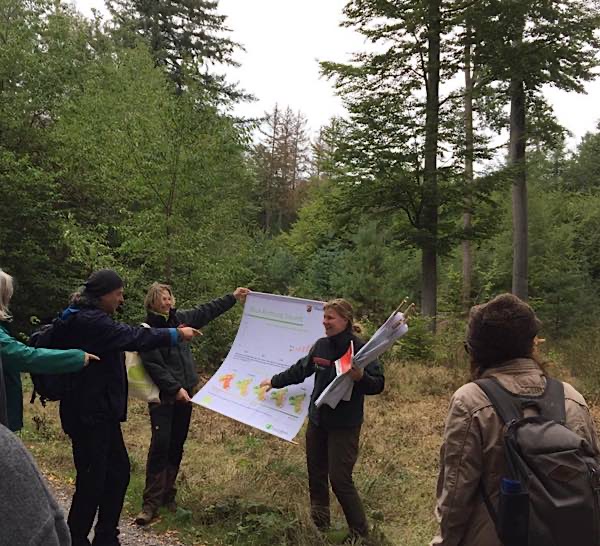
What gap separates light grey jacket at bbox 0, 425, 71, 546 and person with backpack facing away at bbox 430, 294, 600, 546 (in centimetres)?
156

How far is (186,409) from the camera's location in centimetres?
538

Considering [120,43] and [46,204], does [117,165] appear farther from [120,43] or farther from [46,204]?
[120,43]

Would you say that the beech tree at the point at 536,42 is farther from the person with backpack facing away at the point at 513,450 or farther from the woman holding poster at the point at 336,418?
the person with backpack facing away at the point at 513,450

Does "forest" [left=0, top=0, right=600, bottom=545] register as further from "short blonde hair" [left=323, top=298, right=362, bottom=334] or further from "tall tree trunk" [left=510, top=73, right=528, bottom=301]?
"short blonde hair" [left=323, top=298, right=362, bottom=334]

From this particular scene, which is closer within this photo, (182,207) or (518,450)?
(518,450)

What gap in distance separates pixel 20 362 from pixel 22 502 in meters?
2.56

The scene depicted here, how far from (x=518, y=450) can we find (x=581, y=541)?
1.17ft

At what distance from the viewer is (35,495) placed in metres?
1.25

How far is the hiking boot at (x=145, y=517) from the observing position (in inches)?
202

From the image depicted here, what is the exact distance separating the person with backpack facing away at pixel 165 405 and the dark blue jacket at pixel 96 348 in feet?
3.09

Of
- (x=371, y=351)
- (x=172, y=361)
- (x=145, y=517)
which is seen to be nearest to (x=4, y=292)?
(x=172, y=361)

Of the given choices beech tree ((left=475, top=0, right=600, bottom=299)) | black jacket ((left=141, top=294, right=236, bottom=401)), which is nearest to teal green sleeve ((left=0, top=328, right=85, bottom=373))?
black jacket ((left=141, top=294, right=236, bottom=401))

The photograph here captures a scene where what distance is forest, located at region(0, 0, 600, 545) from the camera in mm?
12203

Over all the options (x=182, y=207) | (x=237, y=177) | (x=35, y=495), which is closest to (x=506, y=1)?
(x=237, y=177)
